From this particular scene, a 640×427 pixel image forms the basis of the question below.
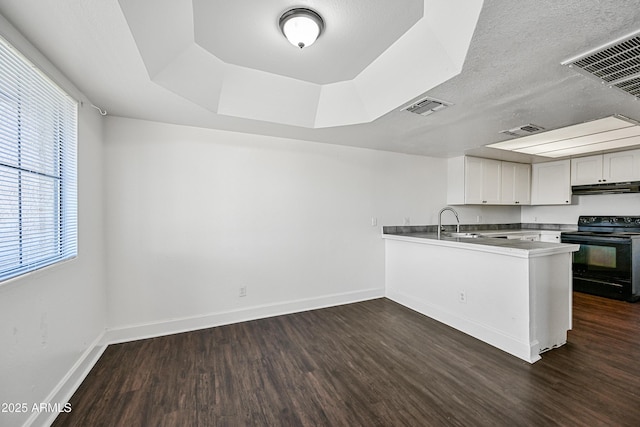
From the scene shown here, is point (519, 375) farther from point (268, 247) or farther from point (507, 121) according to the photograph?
point (268, 247)

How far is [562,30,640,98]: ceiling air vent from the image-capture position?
1.50m

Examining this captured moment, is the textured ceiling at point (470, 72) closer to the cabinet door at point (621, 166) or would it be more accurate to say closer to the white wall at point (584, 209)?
the cabinet door at point (621, 166)

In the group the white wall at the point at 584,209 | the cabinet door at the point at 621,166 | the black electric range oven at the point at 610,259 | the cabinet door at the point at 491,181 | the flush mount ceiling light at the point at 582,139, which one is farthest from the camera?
the cabinet door at the point at 491,181

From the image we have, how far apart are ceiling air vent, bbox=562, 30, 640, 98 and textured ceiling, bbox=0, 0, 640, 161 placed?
0.20ft

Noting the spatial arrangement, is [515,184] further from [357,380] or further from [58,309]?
[58,309]

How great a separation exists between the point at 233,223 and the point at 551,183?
5.65 m

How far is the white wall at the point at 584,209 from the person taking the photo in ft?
14.1

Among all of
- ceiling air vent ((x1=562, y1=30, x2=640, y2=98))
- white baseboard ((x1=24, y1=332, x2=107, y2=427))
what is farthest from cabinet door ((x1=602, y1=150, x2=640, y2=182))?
white baseboard ((x1=24, y1=332, x2=107, y2=427))

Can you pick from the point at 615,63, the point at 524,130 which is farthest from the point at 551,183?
the point at 615,63

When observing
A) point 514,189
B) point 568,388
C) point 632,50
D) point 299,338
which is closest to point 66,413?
point 299,338

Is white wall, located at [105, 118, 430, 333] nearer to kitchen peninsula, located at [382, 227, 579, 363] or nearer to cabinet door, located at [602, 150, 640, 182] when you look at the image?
kitchen peninsula, located at [382, 227, 579, 363]

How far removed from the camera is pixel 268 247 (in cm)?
329

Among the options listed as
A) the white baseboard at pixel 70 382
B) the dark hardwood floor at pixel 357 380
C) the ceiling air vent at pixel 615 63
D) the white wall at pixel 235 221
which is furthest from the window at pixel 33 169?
the ceiling air vent at pixel 615 63

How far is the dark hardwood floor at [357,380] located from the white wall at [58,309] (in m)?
0.28
